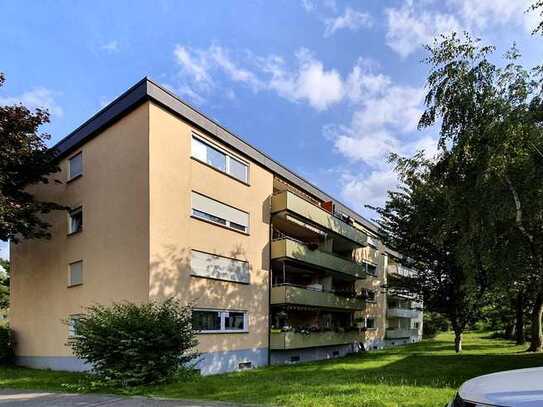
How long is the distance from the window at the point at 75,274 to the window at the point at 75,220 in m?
1.37

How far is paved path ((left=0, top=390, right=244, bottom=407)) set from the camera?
890 cm

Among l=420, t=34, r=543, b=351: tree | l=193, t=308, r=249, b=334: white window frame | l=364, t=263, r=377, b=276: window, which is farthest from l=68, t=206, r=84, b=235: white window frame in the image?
l=364, t=263, r=377, b=276: window

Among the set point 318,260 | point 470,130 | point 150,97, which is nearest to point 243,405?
point 470,130

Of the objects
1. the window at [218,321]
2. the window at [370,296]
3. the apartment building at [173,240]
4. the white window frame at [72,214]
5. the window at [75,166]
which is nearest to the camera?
the apartment building at [173,240]

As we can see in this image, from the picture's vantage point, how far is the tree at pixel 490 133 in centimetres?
1262

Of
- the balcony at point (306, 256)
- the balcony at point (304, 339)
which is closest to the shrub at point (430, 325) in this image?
the balcony at point (306, 256)

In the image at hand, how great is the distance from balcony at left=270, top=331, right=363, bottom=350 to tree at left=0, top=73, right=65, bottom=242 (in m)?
10.8

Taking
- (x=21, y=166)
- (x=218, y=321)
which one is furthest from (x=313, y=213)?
(x=21, y=166)

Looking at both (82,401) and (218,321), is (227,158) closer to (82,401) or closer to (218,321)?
(218,321)

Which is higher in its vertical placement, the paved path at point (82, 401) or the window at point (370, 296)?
the paved path at point (82, 401)

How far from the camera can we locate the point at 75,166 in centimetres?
1922

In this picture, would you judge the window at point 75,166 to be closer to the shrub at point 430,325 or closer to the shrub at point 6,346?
the shrub at point 6,346

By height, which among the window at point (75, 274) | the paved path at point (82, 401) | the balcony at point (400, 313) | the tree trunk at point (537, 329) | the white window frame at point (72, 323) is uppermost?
the window at point (75, 274)

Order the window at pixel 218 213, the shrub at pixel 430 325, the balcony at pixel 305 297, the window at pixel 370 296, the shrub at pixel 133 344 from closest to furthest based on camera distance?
1. the shrub at pixel 133 344
2. the window at pixel 218 213
3. the balcony at pixel 305 297
4. the window at pixel 370 296
5. the shrub at pixel 430 325
